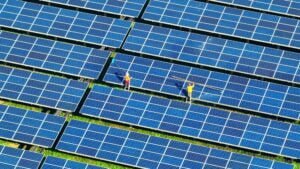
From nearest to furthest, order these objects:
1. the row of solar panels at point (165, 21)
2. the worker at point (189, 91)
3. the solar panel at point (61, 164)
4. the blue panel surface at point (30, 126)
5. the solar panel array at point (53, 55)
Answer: the solar panel at point (61, 164)
the blue panel surface at point (30, 126)
the worker at point (189, 91)
the solar panel array at point (53, 55)
the row of solar panels at point (165, 21)

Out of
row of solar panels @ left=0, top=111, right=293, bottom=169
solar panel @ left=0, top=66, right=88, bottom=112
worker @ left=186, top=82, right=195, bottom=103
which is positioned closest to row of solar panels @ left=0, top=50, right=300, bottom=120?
solar panel @ left=0, top=66, right=88, bottom=112

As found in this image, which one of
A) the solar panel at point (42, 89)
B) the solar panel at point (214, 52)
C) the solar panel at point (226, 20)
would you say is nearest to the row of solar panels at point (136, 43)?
the solar panel at point (214, 52)

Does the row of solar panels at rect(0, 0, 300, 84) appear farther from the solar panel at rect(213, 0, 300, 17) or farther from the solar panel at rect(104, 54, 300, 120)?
the solar panel at rect(213, 0, 300, 17)

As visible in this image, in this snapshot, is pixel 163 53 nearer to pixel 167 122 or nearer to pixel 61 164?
pixel 167 122

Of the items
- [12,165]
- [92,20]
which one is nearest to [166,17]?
[92,20]

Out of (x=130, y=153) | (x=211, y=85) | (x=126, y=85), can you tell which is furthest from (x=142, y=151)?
(x=211, y=85)

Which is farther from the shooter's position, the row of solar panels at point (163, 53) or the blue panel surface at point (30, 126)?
the row of solar panels at point (163, 53)

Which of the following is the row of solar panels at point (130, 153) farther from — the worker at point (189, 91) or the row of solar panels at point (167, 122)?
the worker at point (189, 91)
